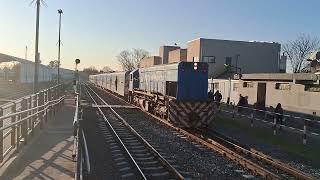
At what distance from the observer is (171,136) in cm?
1956

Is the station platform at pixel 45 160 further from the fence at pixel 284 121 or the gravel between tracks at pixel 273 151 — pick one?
the fence at pixel 284 121

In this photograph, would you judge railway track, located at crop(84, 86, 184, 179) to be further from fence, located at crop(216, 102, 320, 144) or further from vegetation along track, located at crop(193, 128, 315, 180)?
fence, located at crop(216, 102, 320, 144)

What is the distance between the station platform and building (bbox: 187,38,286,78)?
56266 mm

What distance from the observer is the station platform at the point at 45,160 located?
10.1 m

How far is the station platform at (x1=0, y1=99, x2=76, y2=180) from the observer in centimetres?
1015

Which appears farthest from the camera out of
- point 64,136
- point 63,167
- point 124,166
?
point 64,136

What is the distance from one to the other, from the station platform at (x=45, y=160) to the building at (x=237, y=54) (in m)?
56.3

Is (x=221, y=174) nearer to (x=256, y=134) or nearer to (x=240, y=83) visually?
(x=256, y=134)

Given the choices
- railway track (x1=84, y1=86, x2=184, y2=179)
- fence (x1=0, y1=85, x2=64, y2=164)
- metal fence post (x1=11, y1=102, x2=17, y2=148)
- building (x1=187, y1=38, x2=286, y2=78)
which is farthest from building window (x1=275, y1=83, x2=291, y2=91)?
building (x1=187, y1=38, x2=286, y2=78)

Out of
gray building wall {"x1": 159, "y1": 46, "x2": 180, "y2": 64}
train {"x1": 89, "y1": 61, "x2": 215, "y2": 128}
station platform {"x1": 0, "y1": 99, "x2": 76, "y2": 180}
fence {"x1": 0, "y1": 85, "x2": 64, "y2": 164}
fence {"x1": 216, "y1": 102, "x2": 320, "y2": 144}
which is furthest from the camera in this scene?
gray building wall {"x1": 159, "y1": 46, "x2": 180, "y2": 64}

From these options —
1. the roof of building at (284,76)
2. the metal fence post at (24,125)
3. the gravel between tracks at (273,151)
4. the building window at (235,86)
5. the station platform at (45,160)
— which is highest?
the roof of building at (284,76)

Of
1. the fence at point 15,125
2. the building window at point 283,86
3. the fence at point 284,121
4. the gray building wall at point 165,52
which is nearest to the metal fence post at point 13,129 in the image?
the fence at point 15,125

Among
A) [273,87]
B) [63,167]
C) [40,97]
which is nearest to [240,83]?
[273,87]

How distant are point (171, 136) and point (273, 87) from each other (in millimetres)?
18524
